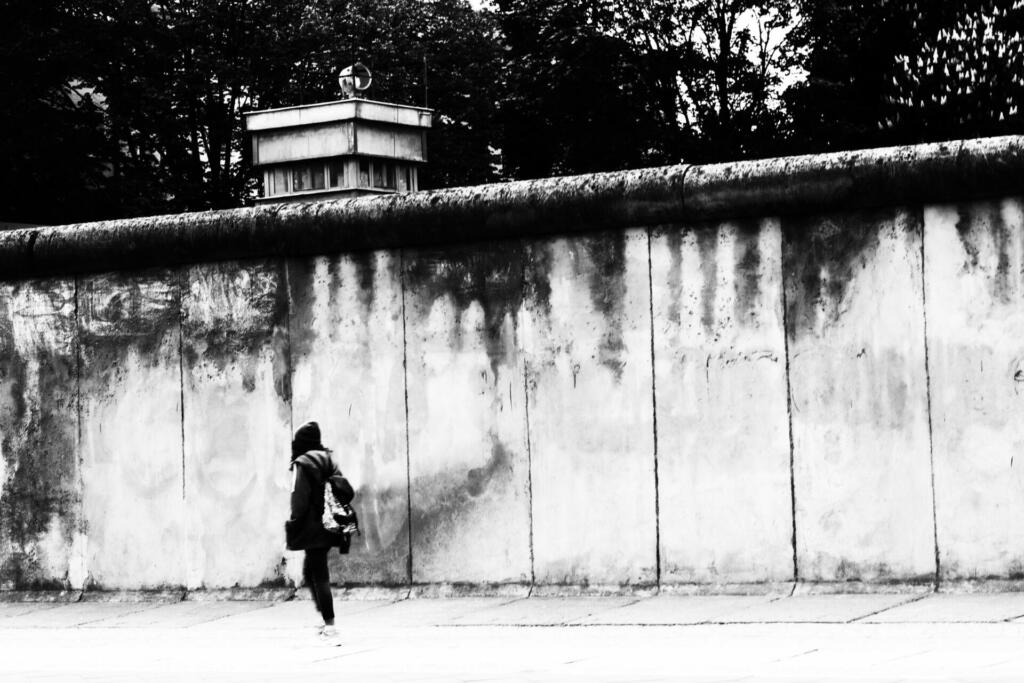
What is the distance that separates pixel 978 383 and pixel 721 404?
162cm

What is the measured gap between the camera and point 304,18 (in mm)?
46219

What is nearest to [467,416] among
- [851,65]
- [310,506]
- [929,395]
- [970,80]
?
[310,506]

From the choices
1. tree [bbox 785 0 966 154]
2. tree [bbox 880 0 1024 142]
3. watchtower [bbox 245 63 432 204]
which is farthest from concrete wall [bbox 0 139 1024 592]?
tree [bbox 785 0 966 154]

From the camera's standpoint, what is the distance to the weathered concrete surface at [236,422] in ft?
41.6

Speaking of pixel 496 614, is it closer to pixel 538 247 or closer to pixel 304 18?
pixel 538 247

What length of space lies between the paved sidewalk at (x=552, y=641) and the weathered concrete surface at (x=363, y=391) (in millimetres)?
401

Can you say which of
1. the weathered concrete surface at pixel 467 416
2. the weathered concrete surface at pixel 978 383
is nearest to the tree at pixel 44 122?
the weathered concrete surface at pixel 467 416

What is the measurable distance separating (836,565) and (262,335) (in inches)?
177

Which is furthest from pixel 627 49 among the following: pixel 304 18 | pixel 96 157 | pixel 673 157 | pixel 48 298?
pixel 48 298

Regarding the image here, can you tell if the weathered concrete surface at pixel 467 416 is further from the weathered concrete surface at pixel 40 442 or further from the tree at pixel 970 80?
the tree at pixel 970 80

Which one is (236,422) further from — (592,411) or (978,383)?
(978,383)

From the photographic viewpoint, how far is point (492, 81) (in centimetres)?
4719

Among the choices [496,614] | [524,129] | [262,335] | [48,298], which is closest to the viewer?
[496,614]

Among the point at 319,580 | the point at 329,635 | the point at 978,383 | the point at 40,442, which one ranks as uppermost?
the point at 978,383
